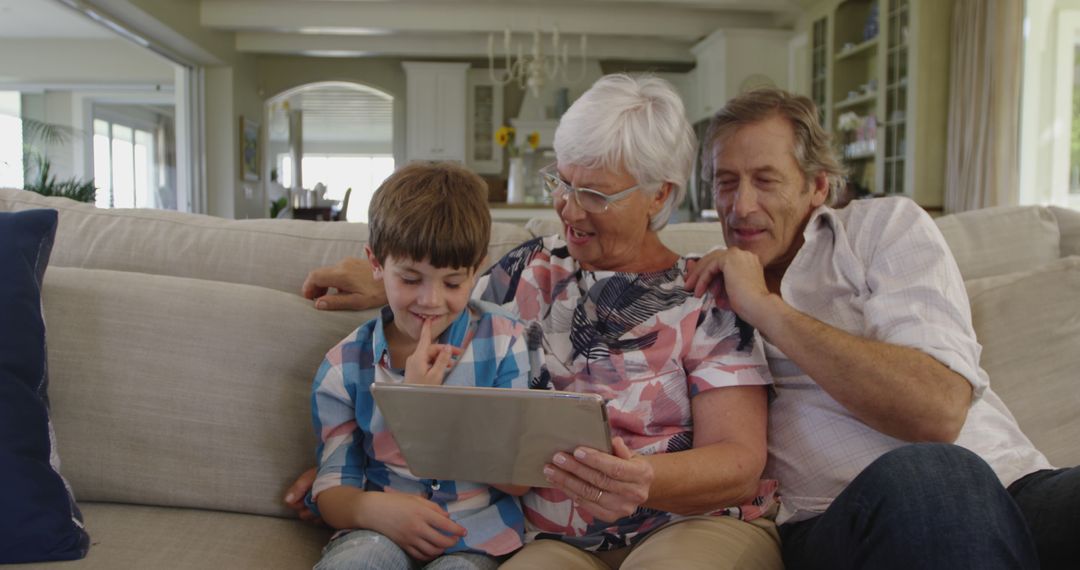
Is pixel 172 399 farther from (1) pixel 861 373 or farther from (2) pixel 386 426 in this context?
(1) pixel 861 373

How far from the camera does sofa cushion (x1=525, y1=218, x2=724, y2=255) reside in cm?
182

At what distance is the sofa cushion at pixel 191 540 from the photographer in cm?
130

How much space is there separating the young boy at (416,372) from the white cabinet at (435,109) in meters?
8.54

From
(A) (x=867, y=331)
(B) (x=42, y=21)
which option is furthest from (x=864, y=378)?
(B) (x=42, y=21)

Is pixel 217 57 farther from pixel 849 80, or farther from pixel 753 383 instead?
pixel 753 383

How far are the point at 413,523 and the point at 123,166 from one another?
8.16 metres

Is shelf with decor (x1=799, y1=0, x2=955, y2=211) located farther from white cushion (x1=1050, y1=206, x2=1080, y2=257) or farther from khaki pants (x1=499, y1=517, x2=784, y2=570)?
khaki pants (x1=499, y1=517, x2=784, y2=570)

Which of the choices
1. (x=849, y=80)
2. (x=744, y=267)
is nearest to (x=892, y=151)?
(x=849, y=80)

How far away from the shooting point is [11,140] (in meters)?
6.50

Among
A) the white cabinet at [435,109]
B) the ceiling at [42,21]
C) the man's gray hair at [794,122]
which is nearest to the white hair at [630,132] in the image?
the man's gray hair at [794,122]

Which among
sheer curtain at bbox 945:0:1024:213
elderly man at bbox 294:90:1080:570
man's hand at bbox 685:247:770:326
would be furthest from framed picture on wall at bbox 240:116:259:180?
man's hand at bbox 685:247:770:326

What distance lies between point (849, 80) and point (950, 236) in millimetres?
5136

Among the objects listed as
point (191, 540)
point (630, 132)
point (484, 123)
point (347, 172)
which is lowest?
point (191, 540)

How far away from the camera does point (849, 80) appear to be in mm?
6562
